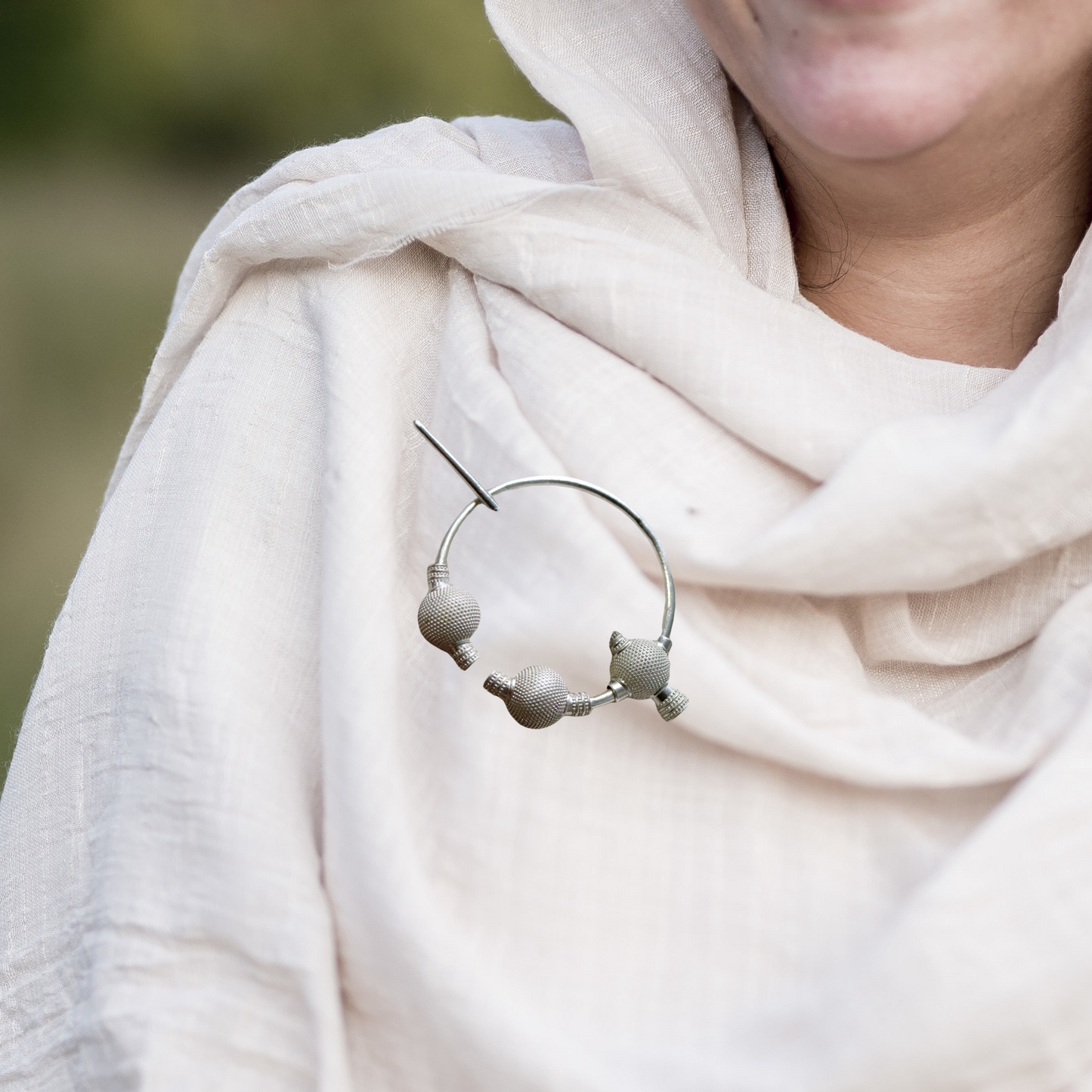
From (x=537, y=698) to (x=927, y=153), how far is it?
1.43ft

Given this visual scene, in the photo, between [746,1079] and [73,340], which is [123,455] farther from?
[73,340]

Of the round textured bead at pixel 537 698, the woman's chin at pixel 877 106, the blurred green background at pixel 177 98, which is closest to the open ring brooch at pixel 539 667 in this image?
the round textured bead at pixel 537 698

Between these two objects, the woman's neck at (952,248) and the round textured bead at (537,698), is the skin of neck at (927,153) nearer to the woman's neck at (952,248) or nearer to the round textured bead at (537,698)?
the woman's neck at (952,248)

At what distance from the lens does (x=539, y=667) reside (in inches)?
27.1

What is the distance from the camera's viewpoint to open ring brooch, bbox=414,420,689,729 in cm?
67

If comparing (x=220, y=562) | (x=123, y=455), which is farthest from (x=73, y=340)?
(x=220, y=562)

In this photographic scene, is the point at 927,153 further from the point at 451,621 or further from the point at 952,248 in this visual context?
the point at 451,621

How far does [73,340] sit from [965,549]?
378cm

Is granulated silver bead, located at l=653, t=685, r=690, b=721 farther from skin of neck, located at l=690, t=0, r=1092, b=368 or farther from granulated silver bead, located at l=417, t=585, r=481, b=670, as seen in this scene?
skin of neck, located at l=690, t=0, r=1092, b=368

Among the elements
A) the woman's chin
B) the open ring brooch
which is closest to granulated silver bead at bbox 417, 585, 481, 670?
the open ring brooch

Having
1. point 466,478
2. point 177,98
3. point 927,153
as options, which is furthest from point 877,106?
point 177,98

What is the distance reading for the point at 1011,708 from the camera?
75cm

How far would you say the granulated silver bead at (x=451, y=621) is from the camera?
689 mm

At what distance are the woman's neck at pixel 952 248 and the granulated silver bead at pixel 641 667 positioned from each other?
0.39m
